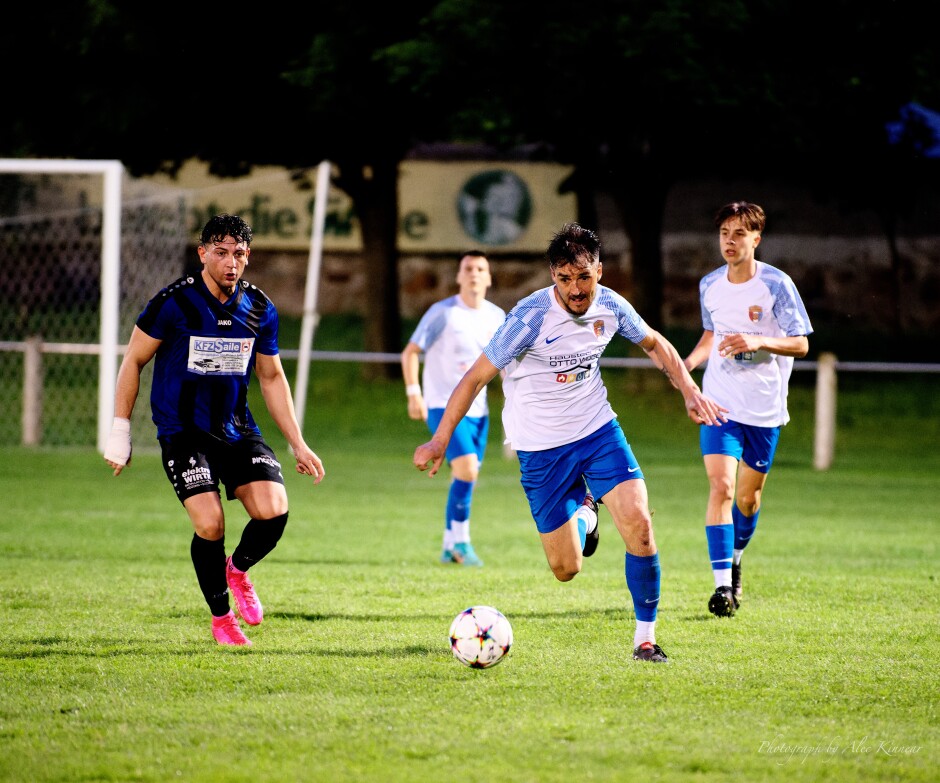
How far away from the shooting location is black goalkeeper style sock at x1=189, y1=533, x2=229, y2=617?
22.2 ft

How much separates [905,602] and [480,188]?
73.3 feet

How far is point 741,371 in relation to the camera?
8094 mm

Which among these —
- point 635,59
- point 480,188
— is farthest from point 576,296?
point 480,188

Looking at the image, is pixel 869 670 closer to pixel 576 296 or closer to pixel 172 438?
pixel 576 296

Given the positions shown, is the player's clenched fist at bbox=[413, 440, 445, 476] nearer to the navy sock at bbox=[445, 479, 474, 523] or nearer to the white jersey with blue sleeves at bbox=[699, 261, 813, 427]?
the white jersey with blue sleeves at bbox=[699, 261, 813, 427]

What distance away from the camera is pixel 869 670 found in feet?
20.6

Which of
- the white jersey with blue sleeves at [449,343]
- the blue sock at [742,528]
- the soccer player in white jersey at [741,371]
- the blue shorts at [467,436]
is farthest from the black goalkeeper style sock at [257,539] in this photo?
the white jersey with blue sleeves at [449,343]

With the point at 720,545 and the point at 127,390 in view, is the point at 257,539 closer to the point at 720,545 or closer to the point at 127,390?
the point at 127,390

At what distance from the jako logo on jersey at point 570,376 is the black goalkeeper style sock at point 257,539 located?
5.05 ft

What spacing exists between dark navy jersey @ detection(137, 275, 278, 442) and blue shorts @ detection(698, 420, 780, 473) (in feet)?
8.86

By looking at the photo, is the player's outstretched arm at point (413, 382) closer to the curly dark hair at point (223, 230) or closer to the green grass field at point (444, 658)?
the green grass field at point (444, 658)

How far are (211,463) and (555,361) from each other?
177cm

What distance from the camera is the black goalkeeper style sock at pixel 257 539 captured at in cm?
695

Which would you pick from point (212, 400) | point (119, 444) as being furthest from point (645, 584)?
point (119, 444)
